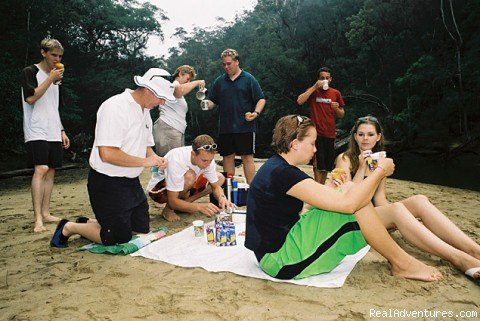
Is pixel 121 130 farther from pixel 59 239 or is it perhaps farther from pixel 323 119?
pixel 323 119

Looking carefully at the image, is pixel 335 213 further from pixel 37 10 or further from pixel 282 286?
pixel 37 10

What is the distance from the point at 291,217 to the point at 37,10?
18.1 m

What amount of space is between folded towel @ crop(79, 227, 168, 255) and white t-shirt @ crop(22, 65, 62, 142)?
1.54m

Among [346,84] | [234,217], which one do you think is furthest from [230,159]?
[346,84]

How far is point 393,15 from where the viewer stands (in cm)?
2081

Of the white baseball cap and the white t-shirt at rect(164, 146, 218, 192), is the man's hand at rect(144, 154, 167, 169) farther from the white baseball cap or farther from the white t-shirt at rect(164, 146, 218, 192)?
the white t-shirt at rect(164, 146, 218, 192)

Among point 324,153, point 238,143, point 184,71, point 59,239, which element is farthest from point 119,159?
point 324,153

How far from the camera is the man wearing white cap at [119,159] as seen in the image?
10.1 feet

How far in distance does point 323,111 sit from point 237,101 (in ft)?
5.38

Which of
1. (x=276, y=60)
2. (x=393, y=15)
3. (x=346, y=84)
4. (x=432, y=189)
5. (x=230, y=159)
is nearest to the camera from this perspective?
(x=230, y=159)

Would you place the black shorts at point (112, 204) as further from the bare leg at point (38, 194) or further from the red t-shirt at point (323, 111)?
the red t-shirt at point (323, 111)

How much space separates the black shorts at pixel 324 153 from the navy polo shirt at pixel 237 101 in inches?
51.8

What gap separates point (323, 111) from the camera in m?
6.08

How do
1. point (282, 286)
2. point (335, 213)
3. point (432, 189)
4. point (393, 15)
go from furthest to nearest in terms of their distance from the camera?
point (393, 15), point (432, 189), point (282, 286), point (335, 213)
